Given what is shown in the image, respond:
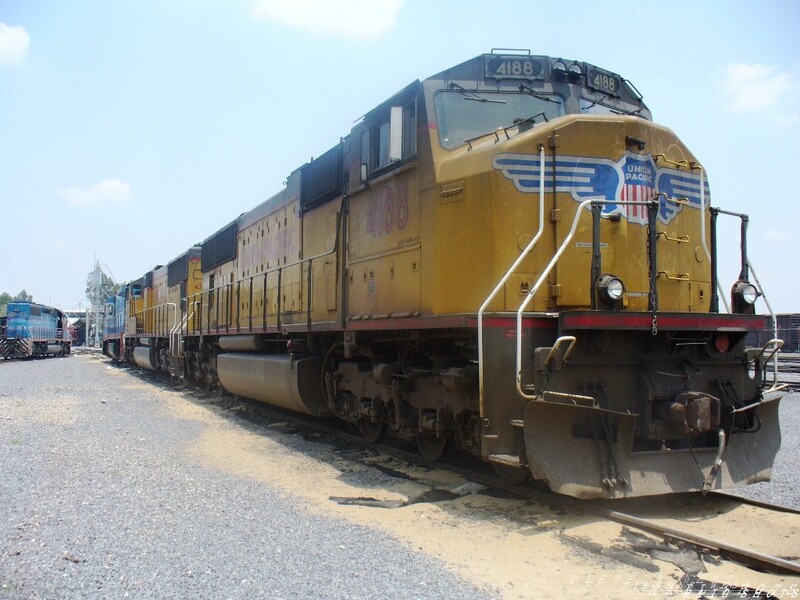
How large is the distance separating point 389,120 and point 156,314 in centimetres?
1628

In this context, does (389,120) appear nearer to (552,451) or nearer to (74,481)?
(552,451)

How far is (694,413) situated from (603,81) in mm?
3381

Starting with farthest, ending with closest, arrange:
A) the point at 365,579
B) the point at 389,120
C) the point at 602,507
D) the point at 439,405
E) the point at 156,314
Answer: the point at 156,314
the point at 389,120
the point at 439,405
the point at 602,507
the point at 365,579

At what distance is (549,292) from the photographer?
17.1 ft

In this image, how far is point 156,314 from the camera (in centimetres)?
2070

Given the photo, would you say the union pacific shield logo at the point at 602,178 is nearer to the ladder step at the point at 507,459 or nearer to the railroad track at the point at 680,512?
the ladder step at the point at 507,459

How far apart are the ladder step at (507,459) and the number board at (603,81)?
3621mm

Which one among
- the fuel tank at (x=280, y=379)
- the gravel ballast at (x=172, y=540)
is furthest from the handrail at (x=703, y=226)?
the fuel tank at (x=280, y=379)

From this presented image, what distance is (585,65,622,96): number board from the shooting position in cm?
616

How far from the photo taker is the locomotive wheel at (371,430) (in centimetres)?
771

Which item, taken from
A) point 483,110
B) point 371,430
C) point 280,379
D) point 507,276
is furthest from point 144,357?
point 507,276

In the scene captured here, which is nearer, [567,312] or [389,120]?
[567,312]

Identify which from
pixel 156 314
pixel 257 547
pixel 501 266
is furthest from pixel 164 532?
pixel 156 314

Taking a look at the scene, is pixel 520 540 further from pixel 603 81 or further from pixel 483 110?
pixel 603 81
